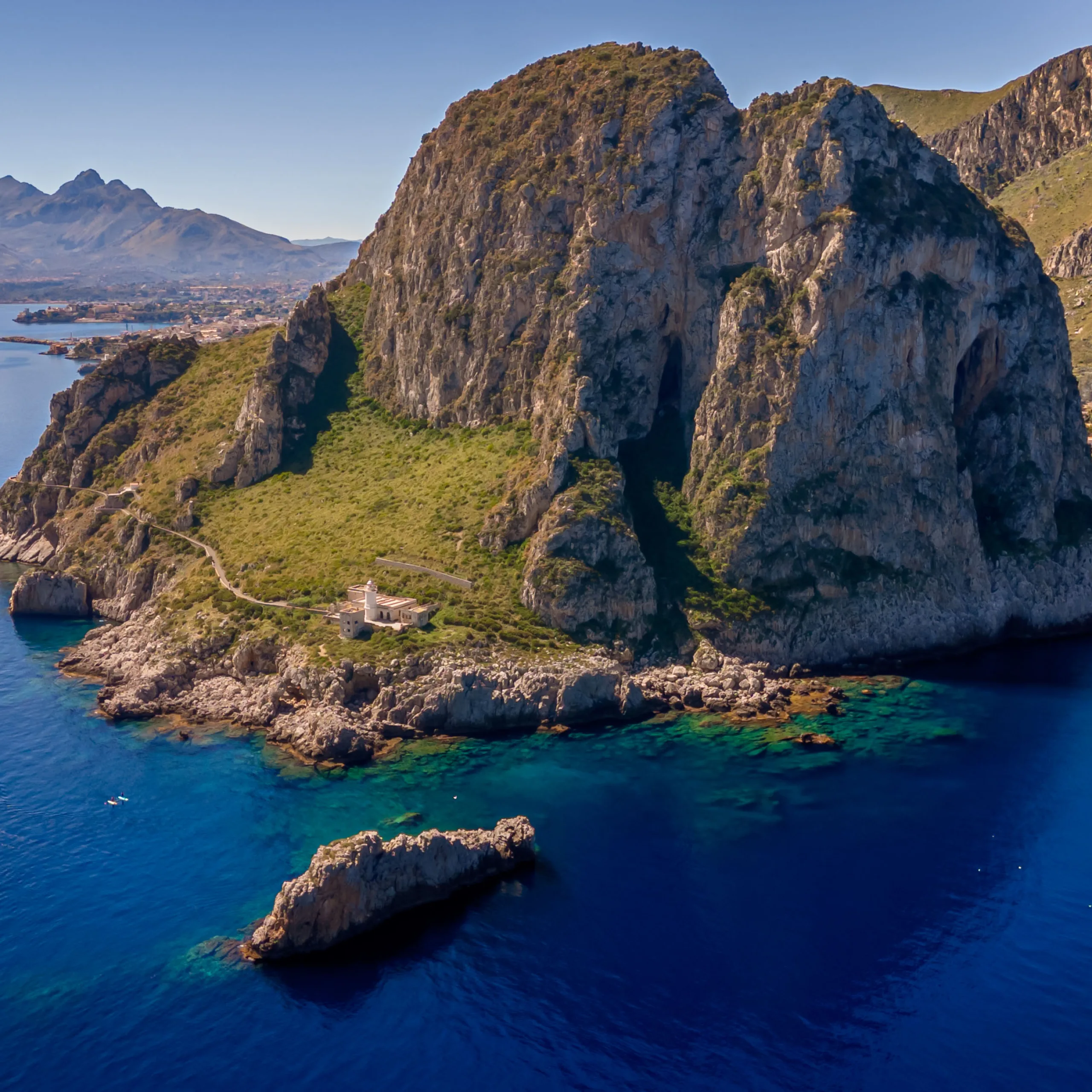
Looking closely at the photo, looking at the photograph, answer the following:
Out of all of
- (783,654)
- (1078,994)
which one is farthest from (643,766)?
(1078,994)

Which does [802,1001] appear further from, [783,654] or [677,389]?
[677,389]

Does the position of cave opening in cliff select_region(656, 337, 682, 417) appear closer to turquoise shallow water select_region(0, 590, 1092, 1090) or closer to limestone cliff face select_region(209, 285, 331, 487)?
turquoise shallow water select_region(0, 590, 1092, 1090)

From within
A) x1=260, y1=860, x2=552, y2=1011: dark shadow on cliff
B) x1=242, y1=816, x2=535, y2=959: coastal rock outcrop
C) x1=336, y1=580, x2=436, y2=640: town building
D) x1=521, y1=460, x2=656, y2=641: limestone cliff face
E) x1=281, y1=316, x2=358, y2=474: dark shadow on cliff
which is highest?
x1=281, y1=316, x2=358, y2=474: dark shadow on cliff

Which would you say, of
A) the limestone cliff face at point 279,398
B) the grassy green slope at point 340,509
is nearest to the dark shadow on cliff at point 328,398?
the grassy green slope at point 340,509

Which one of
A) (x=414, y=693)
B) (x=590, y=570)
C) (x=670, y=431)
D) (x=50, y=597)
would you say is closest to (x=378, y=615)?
(x=414, y=693)

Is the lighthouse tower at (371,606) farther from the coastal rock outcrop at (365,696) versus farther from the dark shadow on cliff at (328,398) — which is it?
the dark shadow on cliff at (328,398)

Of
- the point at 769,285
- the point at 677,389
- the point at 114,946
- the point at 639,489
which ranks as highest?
the point at 769,285

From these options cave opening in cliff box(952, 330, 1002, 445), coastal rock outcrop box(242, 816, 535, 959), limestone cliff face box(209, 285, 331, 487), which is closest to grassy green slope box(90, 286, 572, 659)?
limestone cliff face box(209, 285, 331, 487)

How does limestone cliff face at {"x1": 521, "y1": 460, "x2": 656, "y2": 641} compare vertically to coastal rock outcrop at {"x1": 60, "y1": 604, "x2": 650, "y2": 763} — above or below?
above
